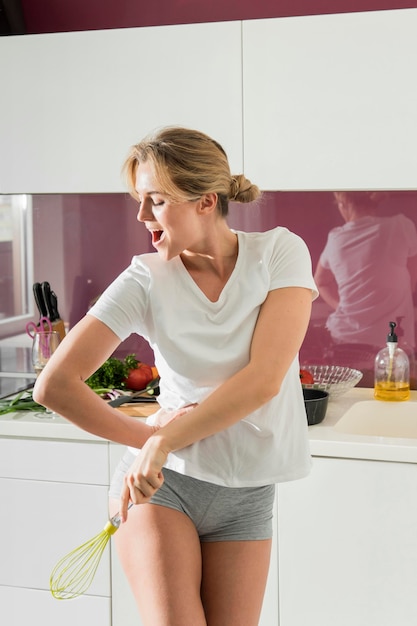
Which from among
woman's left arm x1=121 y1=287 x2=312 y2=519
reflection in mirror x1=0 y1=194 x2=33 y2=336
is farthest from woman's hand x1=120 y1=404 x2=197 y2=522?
reflection in mirror x1=0 y1=194 x2=33 y2=336

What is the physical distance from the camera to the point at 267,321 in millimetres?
1517

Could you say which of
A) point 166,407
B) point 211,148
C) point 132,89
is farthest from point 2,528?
point 211,148

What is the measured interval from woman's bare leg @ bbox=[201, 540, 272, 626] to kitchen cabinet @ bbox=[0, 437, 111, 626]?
96 cm

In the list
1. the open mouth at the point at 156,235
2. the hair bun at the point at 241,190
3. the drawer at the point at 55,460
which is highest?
the hair bun at the point at 241,190

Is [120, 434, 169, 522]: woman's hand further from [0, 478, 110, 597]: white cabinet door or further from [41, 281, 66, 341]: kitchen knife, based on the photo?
[41, 281, 66, 341]: kitchen knife

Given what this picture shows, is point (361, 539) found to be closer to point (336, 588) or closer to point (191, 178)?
point (336, 588)

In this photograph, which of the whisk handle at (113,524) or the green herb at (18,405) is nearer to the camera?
the whisk handle at (113,524)

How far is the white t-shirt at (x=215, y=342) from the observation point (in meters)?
1.53

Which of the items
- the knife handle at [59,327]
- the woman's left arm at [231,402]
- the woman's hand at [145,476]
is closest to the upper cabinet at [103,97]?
the knife handle at [59,327]

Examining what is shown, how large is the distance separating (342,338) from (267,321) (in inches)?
59.1

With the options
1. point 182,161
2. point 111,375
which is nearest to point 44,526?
point 111,375

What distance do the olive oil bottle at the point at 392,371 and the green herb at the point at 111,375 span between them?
807 mm

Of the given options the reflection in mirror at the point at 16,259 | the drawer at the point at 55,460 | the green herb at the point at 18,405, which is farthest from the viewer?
the reflection in mirror at the point at 16,259

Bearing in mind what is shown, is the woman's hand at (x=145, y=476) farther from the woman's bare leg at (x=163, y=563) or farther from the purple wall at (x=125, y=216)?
the purple wall at (x=125, y=216)
